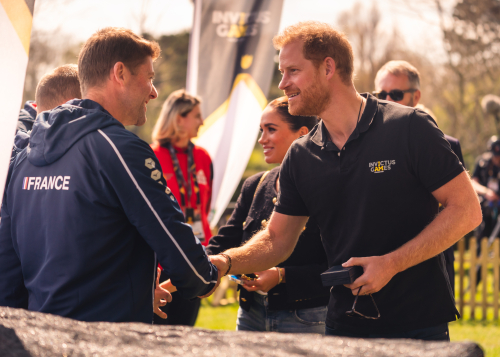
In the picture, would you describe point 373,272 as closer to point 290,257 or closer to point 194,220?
point 290,257

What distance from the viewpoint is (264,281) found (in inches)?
111

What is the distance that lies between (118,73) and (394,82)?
275cm

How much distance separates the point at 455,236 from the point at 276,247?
37.0 inches

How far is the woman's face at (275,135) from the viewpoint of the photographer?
132 inches

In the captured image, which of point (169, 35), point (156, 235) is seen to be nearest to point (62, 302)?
point (156, 235)

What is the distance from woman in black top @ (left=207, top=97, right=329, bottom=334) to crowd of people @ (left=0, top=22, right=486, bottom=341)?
0.01 meters

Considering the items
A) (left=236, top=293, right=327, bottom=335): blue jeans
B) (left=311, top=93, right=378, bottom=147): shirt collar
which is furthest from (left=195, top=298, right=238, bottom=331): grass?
(left=311, top=93, right=378, bottom=147): shirt collar

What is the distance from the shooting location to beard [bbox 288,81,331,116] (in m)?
2.46

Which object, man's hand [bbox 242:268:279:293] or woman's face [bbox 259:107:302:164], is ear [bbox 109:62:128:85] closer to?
man's hand [bbox 242:268:279:293]

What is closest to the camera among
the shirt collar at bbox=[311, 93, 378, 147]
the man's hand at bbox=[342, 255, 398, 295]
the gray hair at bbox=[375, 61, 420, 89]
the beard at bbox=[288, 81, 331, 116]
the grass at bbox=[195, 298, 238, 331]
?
the man's hand at bbox=[342, 255, 398, 295]

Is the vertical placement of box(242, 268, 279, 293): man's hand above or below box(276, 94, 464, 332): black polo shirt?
below

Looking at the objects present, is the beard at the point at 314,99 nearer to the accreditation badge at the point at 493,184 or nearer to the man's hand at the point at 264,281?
the man's hand at the point at 264,281

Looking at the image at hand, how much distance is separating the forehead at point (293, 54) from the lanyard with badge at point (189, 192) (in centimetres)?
261

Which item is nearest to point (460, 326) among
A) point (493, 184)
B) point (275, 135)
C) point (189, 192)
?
point (493, 184)
